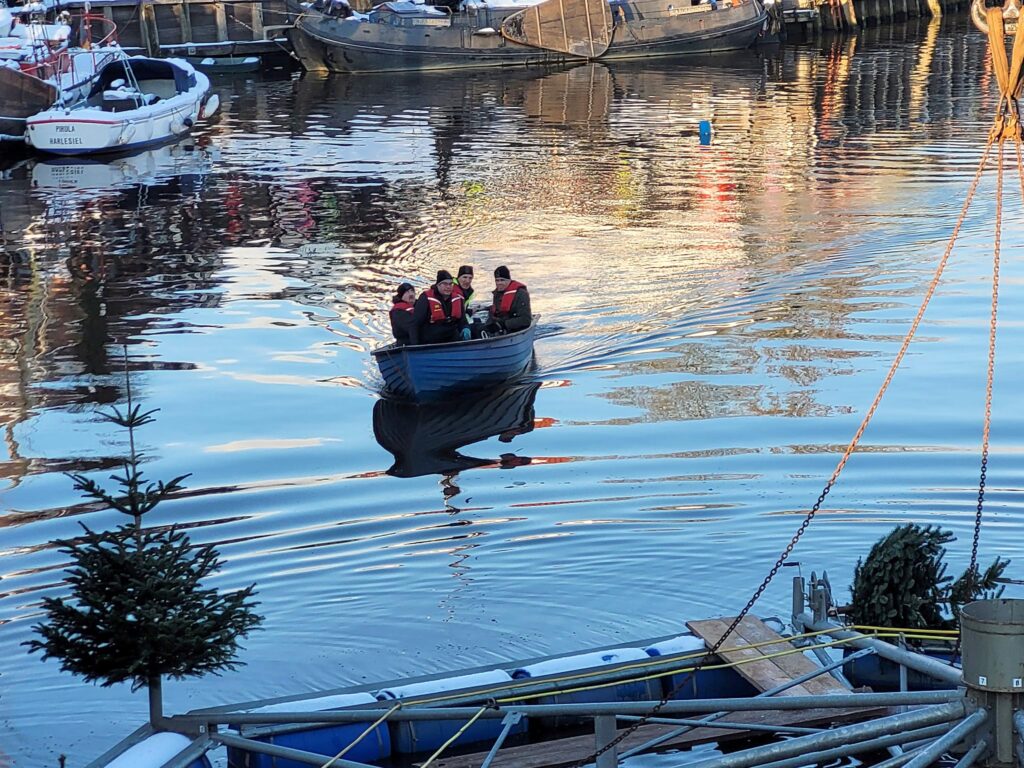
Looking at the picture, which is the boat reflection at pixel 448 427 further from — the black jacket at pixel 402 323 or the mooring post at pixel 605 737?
the mooring post at pixel 605 737

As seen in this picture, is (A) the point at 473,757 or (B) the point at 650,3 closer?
(A) the point at 473,757

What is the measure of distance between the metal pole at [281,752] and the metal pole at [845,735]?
2507 mm

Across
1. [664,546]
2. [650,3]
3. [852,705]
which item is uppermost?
Result: [650,3]

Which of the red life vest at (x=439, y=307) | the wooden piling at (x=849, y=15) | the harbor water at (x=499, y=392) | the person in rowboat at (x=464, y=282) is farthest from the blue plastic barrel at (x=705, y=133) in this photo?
the wooden piling at (x=849, y=15)

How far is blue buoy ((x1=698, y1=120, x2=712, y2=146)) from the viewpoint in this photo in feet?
149

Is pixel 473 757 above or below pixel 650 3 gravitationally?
below

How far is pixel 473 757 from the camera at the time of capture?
11133 mm

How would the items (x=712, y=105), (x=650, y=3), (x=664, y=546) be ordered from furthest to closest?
(x=650, y=3), (x=712, y=105), (x=664, y=546)

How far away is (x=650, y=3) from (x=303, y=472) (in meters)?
54.6

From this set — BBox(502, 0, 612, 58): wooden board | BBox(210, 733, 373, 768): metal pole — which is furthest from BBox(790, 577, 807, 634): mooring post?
BBox(502, 0, 612, 58): wooden board

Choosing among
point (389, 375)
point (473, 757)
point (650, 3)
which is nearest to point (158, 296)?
point (389, 375)

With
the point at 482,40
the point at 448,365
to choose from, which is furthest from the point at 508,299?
the point at 482,40

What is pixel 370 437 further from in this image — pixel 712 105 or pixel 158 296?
pixel 712 105

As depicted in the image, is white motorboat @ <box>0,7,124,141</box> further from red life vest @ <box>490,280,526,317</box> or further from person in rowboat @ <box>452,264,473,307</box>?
red life vest @ <box>490,280,526,317</box>
